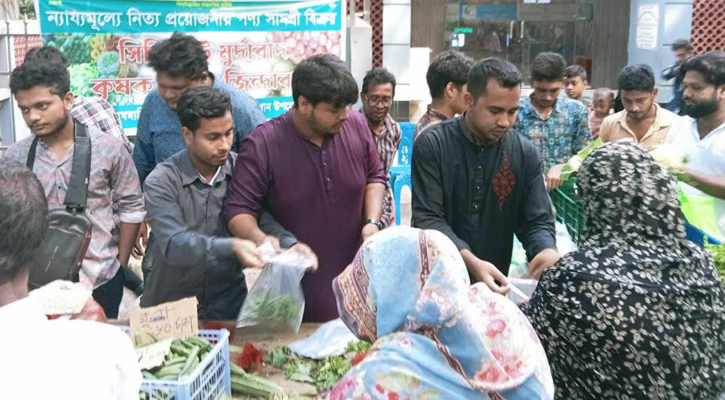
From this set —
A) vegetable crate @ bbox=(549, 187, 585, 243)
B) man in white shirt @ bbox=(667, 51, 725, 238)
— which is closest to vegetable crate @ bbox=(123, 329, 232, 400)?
vegetable crate @ bbox=(549, 187, 585, 243)

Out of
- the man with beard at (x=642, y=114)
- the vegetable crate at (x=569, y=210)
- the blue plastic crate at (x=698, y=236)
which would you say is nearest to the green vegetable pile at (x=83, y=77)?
the vegetable crate at (x=569, y=210)

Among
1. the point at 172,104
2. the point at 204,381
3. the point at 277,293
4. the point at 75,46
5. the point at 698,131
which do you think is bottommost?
the point at 204,381

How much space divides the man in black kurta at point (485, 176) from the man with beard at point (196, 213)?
786 millimetres

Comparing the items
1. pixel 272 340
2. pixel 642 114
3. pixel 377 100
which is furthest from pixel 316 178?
pixel 642 114

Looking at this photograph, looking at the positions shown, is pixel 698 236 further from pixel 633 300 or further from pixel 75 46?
pixel 75 46

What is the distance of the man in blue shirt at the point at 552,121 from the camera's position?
16.3 ft

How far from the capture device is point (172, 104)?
12.1 feet

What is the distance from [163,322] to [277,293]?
44 centimetres

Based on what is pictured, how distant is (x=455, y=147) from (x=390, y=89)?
7.26 ft

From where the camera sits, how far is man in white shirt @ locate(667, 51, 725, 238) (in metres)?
4.00

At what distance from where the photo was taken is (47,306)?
2143 millimetres

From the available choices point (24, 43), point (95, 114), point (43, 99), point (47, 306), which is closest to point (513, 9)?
point (24, 43)

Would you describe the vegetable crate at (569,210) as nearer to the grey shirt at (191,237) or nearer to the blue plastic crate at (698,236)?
the blue plastic crate at (698,236)

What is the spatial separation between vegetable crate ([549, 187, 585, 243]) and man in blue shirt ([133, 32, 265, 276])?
5.02 feet
